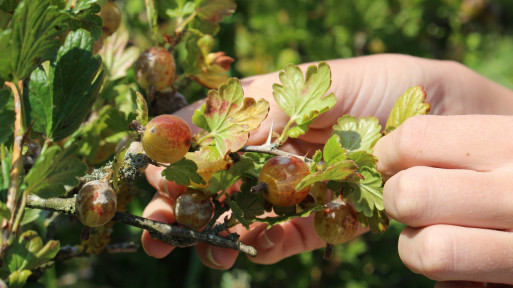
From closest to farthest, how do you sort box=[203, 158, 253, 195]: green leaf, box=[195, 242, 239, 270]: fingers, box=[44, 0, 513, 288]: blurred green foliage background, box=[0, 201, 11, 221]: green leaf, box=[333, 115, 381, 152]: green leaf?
box=[0, 201, 11, 221]: green leaf < box=[203, 158, 253, 195]: green leaf < box=[333, 115, 381, 152]: green leaf < box=[195, 242, 239, 270]: fingers < box=[44, 0, 513, 288]: blurred green foliage background

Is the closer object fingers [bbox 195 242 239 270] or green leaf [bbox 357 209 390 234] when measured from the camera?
green leaf [bbox 357 209 390 234]

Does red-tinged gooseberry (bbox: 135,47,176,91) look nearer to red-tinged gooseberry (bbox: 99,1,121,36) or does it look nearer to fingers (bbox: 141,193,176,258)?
red-tinged gooseberry (bbox: 99,1,121,36)

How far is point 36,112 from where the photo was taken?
0.75 metres

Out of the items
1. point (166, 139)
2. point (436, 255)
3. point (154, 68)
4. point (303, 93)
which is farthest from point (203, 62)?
point (436, 255)

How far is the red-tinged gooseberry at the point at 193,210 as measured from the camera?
0.89m

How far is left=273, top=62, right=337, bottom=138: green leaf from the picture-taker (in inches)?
33.8

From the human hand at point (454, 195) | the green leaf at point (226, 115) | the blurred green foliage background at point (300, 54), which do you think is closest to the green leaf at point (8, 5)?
the green leaf at point (226, 115)

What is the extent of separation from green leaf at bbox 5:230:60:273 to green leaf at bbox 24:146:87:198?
15 centimetres

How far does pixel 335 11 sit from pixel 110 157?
1407 mm

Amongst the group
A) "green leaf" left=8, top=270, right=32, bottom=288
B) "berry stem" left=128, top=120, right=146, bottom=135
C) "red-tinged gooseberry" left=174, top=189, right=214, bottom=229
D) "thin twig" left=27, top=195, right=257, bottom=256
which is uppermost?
"berry stem" left=128, top=120, right=146, bottom=135

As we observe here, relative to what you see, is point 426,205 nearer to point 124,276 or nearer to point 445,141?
point 445,141

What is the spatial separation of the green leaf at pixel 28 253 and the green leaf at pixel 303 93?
452 mm

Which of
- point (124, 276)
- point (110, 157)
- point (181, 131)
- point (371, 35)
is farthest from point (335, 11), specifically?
point (181, 131)

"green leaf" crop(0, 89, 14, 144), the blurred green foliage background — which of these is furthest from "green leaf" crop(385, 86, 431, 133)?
the blurred green foliage background
